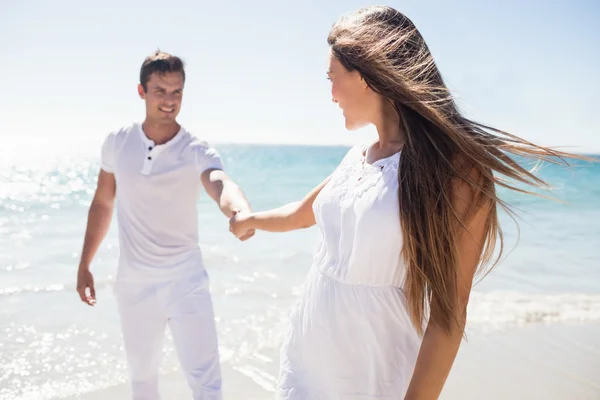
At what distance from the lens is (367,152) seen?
213 centimetres

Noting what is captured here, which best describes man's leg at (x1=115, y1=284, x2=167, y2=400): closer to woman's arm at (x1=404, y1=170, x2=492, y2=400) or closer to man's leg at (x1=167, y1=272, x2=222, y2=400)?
man's leg at (x1=167, y1=272, x2=222, y2=400)

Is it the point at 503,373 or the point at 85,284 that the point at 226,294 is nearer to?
the point at 503,373

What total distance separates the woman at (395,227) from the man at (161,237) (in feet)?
4.79

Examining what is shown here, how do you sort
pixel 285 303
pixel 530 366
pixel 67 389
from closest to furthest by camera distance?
1. pixel 67 389
2. pixel 530 366
3. pixel 285 303

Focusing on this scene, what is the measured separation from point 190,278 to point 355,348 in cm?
184

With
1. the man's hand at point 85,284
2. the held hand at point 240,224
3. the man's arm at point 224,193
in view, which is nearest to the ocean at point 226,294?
the held hand at point 240,224

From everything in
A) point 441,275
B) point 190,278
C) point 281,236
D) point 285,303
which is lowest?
point 281,236

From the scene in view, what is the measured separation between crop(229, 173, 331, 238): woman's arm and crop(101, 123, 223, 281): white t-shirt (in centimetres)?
85

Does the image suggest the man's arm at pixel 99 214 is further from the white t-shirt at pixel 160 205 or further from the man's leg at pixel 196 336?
the man's leg at pixel 196 336

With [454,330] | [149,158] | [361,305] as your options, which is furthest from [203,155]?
[454,330]

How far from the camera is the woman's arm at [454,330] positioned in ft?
5.65

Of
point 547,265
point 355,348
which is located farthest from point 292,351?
point 547,265

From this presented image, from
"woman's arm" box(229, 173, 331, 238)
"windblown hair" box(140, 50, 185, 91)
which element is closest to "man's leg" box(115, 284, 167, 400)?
"woman's arm" box(229, 173, 331, 238)

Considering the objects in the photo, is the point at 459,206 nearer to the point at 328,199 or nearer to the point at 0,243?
the point at 328,199
